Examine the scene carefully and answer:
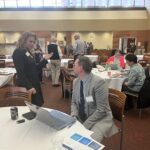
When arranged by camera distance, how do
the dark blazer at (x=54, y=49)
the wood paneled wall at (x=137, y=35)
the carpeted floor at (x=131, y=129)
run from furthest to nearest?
the wood paneled wall at (x=137, y=35) < the dark blazer at (x=54, y=49) < the carpeted floor at (x=131, y=129)

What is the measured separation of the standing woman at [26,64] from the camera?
311 cm

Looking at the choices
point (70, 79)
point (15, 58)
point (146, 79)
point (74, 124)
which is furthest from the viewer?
point (70, 79)

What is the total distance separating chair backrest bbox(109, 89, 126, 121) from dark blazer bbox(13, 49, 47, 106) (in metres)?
1.10

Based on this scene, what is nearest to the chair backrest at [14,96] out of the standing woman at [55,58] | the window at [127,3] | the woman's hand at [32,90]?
the woman's hand at [32,90]

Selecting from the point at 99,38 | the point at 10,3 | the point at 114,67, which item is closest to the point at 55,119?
the point at 114,67

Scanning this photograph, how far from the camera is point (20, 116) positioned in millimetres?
2322

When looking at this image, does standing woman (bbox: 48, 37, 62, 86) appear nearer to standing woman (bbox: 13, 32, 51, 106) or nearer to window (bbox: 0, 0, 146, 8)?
standing woman (bbox: 13, 32, 51, 106)

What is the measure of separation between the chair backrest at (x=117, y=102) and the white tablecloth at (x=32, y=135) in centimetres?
87

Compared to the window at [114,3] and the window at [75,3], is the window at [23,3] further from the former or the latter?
the window at [114,3]

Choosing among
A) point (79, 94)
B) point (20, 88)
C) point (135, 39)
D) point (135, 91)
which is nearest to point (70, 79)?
point (135, 91)

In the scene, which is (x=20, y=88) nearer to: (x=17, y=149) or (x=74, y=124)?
(x=74, y=124)

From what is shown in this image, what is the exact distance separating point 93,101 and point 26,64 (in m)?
1.19

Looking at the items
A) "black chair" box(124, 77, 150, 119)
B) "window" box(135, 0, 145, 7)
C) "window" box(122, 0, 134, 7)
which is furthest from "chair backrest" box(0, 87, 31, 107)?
"window" box(135, 0, 145, 7)

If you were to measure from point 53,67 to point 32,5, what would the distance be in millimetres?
6742
